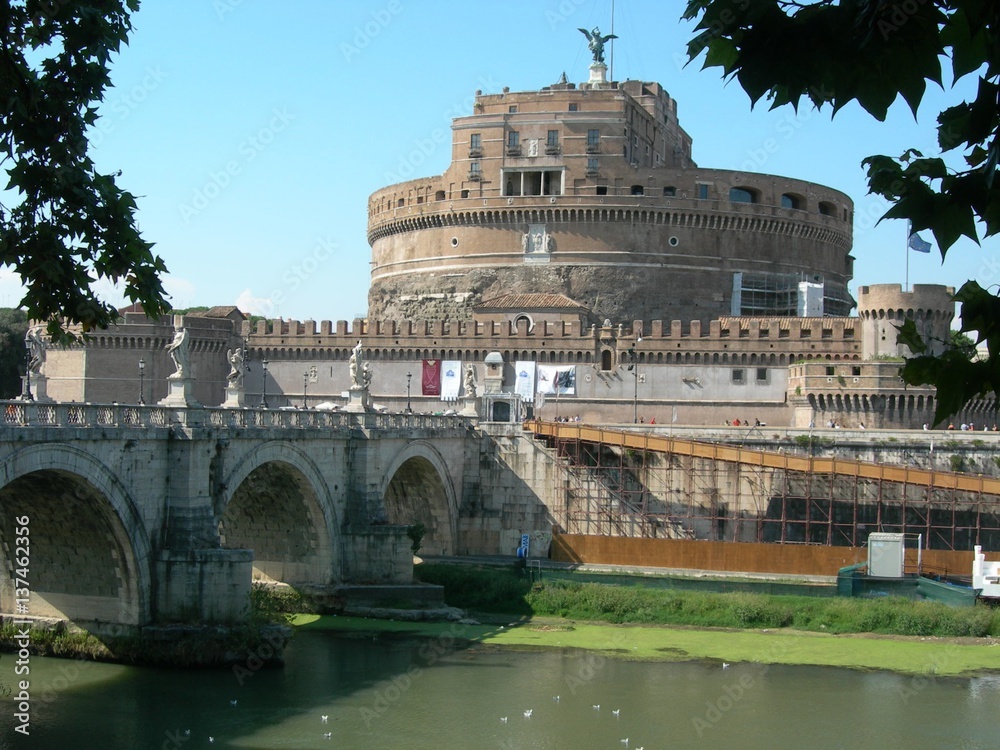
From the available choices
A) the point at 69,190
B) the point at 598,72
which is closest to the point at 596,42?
the point at 598,72

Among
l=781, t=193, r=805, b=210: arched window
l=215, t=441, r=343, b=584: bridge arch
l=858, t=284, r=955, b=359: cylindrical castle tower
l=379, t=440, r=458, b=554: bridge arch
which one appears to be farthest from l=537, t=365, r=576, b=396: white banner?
l=215, t=441, r=343, b=584: bridge arch

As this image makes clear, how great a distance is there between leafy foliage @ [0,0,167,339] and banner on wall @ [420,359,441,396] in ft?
142

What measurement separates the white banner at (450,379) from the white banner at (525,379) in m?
2.38

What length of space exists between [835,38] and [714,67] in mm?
368

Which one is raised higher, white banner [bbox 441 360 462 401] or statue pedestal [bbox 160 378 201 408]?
white banner [bbox 441 360 462 401]

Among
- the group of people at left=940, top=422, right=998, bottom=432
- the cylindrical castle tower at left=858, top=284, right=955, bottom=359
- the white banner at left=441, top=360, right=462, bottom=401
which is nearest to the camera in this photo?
the group of people at left=940, top=422, right=998, bottom=432

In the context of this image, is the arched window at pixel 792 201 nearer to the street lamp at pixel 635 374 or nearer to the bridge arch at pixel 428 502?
the street lamp at pixel 635 374

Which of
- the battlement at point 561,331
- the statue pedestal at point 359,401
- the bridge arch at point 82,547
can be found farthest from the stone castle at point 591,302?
the bridge arch at point 82,547

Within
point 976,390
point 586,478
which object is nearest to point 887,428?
point 586,478

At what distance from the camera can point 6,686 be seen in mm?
21172

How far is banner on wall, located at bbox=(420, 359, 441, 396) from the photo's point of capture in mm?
51344

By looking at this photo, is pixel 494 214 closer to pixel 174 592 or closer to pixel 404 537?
pixel 404 537

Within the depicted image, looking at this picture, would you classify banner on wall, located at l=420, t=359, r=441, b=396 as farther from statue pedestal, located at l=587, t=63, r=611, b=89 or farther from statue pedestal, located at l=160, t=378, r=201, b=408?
statue pedestal, located at l=160, t=378, r=201, b=408

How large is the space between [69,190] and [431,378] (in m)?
43.6
